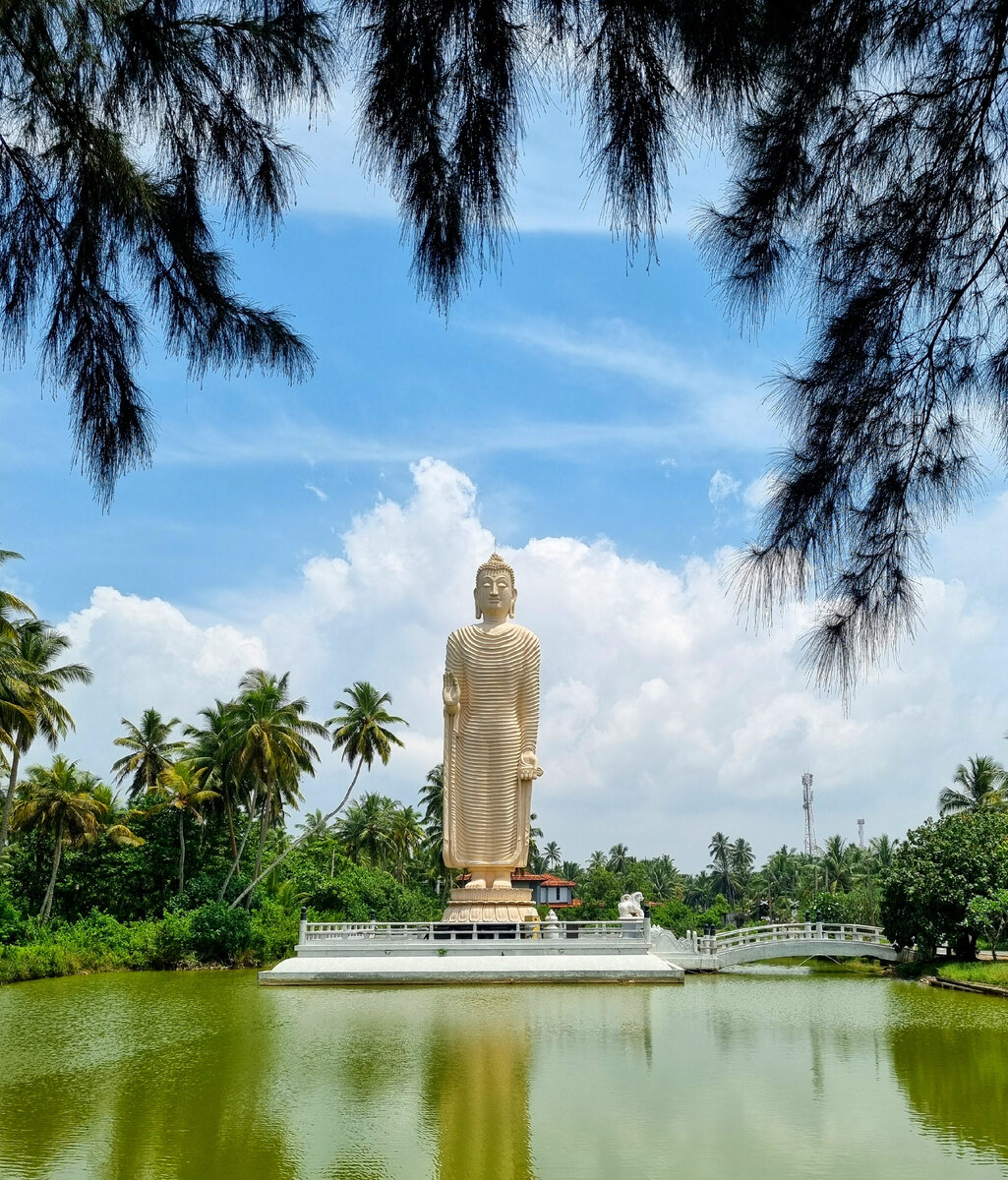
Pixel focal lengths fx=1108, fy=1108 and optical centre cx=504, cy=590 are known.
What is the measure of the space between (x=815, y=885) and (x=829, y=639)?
177 feet

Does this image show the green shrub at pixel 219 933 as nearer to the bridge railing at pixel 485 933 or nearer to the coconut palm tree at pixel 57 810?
the bridge railing at pixel 485 933

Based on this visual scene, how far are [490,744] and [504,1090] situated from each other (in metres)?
17.7

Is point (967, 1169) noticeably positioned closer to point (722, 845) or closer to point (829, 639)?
point (829, 639)

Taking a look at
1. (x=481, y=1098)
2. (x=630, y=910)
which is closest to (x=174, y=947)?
(x=630, y=910)

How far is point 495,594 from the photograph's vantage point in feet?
91.9

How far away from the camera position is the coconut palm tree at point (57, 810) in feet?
92.7

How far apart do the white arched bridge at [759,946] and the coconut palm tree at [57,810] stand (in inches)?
578

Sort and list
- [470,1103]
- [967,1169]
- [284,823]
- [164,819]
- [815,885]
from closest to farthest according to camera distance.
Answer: [967,1169] → [470,1103] → [164,819] → [284,823] → [815,885]

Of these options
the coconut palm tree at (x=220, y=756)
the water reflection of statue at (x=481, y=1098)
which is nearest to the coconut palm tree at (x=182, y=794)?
the coconut palm tree at (x=220, y=756)

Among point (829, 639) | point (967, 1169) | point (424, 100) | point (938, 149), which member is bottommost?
point (967, 1169)

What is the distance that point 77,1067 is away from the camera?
37.0ft

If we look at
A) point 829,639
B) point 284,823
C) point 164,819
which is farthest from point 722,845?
point 829,639

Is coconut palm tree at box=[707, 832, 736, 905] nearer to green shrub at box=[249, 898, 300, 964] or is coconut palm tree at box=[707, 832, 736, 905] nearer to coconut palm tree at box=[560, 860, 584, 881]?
coconut palm tree at box=[560, 860, 584, 881]

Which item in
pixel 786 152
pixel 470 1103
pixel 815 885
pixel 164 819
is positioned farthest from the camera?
pixel 815 885
